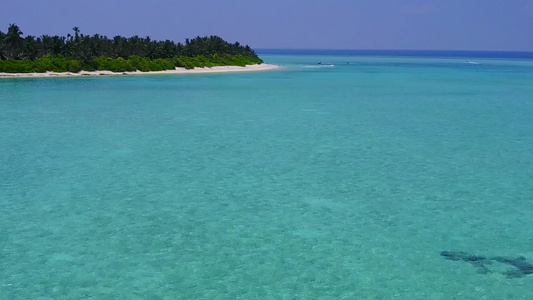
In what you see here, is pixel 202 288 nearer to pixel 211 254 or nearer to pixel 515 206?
pixel 211 254

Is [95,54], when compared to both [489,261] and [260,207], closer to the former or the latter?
[260,207]

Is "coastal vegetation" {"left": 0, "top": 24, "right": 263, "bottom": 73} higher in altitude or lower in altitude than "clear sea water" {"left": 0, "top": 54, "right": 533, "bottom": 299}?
higher

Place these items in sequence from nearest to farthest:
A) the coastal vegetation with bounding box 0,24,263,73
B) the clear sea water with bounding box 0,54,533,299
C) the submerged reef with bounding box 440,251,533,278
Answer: the clear sea water with bounding box 0,54,533,299 → the submerged reef with bounding box 440,251,533,278 → the coastal vegetation with bounding box 0,24,263,73

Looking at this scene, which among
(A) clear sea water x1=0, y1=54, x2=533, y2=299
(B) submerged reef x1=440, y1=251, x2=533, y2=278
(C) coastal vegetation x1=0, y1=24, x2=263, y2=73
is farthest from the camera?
(C) coastal vegetation x1=0, y1=24, x2=263, y2=73

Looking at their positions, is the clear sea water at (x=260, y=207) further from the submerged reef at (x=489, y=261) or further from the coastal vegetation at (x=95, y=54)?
the coastal vegetation at (x=95, y=54)

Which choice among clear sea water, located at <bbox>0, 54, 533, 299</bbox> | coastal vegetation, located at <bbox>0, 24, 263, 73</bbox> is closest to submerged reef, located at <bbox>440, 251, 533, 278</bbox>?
clear sea water, located at <bbox>0, 54, 533, 299</bbox>

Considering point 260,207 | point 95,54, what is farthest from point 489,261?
point 95,54

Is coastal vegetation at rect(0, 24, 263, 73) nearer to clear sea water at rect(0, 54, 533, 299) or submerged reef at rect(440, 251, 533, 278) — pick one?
clear sea water at rect(0, 54, 533, 299)
